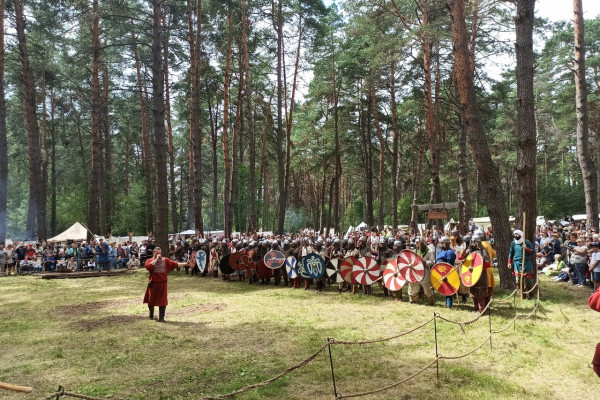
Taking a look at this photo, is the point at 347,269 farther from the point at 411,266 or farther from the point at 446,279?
the point at 446,279

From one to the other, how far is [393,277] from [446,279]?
1410 millimetres

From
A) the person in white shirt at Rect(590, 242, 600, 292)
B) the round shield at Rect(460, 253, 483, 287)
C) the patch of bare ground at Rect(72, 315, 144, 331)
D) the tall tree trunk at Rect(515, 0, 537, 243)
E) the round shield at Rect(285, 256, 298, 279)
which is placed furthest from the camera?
the round shield at Rect(285, 256, 298, 279)

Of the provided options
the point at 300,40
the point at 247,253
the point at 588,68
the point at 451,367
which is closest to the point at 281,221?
the point at 247,253

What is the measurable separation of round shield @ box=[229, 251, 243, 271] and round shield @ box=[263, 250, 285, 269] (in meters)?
1.47

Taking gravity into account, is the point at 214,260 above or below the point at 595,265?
below

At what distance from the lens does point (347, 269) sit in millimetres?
11250

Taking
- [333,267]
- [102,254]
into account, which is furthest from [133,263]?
[333,267]

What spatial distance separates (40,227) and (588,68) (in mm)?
32563

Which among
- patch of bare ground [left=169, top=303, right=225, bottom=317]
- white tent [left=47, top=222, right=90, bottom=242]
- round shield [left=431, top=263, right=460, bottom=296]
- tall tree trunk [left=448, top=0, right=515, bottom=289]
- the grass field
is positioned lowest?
patch of bare ground [left=169, top=303, right=225, bottom=317]

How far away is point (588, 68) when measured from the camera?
2578 cm

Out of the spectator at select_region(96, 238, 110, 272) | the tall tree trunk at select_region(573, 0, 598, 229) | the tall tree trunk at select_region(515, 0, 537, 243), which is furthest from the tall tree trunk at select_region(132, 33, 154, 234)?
the tall tree trunk at select_region(573, 0, 598, 229)

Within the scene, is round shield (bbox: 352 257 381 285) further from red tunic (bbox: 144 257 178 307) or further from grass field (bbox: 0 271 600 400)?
red tunic (bbox: 144 257 178 307)

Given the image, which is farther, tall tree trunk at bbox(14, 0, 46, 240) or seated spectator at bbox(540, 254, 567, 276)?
tall tree trunk at bbox(14, 0, 46, 240)

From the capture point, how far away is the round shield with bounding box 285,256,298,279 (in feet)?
40.8
